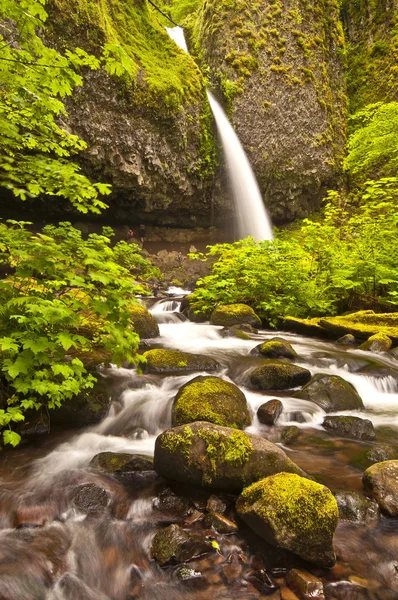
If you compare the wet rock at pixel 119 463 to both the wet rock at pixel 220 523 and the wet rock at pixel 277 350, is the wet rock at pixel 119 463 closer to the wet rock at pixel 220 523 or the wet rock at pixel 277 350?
the wet rock at pixel 220 523

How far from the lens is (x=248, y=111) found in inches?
676

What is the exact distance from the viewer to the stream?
229 cm

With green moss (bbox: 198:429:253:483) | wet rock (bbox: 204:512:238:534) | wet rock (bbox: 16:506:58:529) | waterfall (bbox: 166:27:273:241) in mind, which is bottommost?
wet rock (bbox: 204:512:238:534)

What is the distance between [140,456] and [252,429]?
1.42m

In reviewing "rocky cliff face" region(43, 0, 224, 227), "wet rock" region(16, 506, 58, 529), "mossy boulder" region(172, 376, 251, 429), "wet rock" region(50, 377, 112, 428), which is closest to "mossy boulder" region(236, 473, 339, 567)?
"mossy boulder" region(172, 376, 251, 429)

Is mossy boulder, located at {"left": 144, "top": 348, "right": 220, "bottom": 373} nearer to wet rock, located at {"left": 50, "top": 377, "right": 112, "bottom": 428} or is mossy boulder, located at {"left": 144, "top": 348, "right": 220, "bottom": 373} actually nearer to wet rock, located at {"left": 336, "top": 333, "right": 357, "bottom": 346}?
wet rock, located at {"left": 50, "top": 377, "right": 112, "bottom": 428}

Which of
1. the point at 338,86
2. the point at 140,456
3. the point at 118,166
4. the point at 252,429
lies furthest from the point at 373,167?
the point at 140,456

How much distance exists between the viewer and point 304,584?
2.18m

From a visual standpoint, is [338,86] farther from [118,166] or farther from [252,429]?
[252,429]

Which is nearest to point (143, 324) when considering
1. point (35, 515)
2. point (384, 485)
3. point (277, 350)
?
point (277, 350)

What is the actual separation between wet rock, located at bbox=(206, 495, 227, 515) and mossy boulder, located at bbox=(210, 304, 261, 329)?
6335 millimetres

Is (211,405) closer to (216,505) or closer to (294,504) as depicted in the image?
(216,505)

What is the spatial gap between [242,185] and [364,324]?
1183cm

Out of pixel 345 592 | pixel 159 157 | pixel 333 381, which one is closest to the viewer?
pixel 345 592
